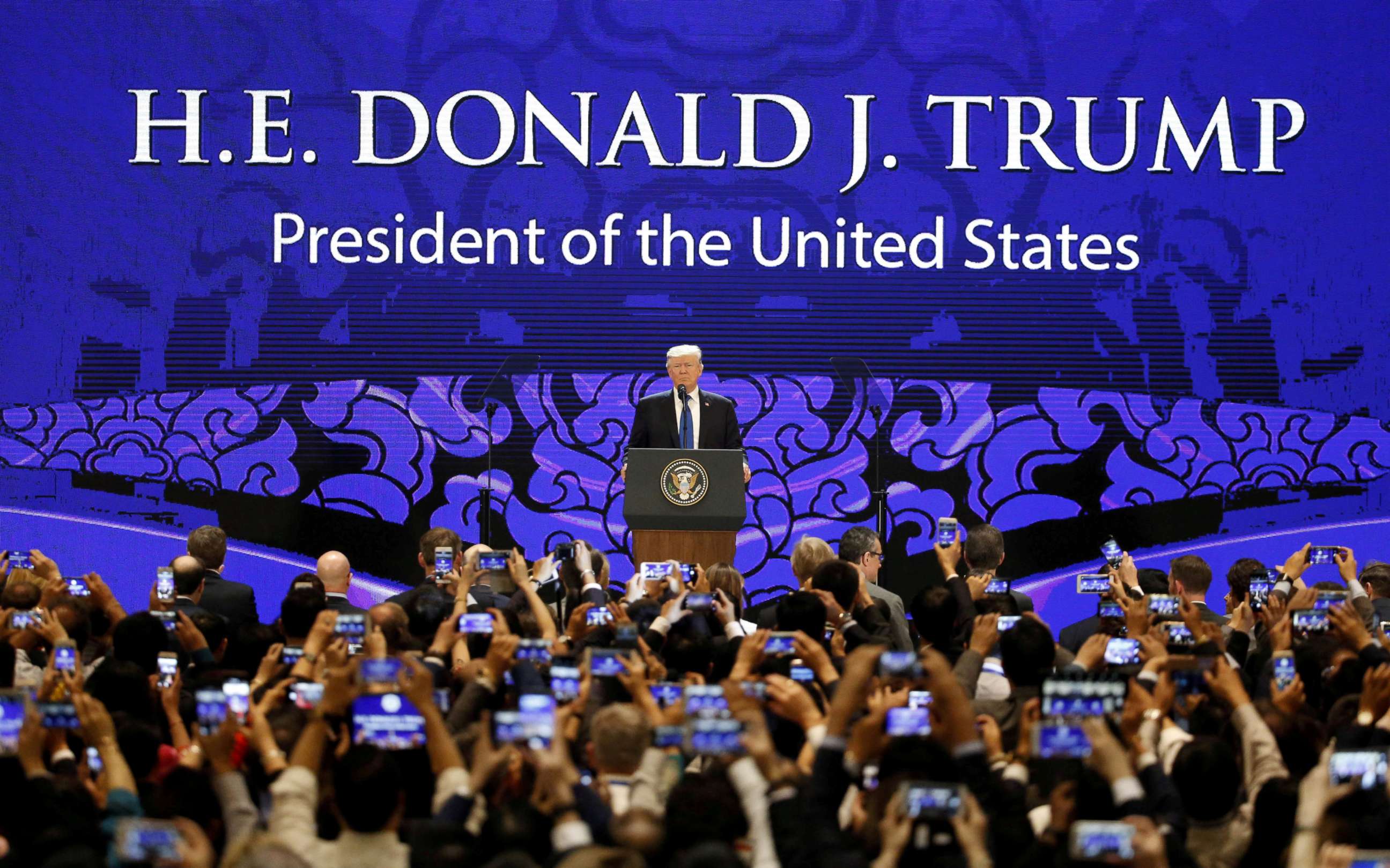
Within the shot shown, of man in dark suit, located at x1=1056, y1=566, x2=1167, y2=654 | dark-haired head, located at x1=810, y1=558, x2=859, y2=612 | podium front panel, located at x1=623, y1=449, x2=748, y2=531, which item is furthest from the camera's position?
podium front panel, located at x1=623, y1=449, x2=748, y2=531

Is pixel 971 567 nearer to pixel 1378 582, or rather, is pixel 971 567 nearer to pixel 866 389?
pixel 1378 582

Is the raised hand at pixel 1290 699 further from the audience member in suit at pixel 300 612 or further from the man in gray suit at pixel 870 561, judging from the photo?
the audience member in suit at pixel 300 612

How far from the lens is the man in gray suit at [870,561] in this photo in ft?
17.2

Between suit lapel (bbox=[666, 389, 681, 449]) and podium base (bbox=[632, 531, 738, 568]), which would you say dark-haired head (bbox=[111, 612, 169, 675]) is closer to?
podium base (bbox=[632, 531, 738, 568])

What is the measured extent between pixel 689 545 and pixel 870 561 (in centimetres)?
84

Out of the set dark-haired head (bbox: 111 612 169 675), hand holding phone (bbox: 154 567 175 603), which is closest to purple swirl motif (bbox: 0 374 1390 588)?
hand holding phone (bbox: 154 567 175 603)

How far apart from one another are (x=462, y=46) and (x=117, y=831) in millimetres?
6992

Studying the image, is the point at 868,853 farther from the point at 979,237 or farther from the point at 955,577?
the point at 979,237

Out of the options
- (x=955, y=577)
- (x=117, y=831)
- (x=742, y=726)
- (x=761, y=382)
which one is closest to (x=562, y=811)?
(x=742, y=726)

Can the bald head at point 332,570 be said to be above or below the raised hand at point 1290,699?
above

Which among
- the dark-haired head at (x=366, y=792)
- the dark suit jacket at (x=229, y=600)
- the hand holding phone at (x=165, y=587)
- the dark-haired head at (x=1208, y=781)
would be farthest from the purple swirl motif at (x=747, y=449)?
the dark-haired head at (x=366, y=792)

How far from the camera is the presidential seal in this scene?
651cm

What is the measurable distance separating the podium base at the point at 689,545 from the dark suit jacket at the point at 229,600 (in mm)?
1510

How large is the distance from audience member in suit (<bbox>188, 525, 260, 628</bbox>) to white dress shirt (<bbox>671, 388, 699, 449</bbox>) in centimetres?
210
